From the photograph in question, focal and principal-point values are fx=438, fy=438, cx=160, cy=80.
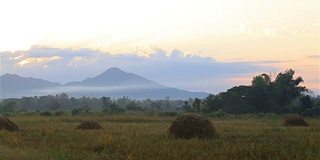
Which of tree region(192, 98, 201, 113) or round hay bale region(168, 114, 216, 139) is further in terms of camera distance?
tree region(192, 98, 201, 113)

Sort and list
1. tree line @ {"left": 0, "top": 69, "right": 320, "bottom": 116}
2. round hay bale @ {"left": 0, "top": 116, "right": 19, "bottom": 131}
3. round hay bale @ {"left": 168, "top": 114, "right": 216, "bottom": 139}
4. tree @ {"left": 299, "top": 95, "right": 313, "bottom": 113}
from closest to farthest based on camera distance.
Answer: round hay bale @ {"left": 168, "top": 114, "right": 216, "bottom": 139} < round hay bale @ {"left": 0, "top": 116, "right": 19, "bottom": 131} < tree @ {"left": 299, "top": 95, "right": 313, "bottom": 113} < tree line @ {"left": 0, "top": 69, "right": 320, "bottom": 116}

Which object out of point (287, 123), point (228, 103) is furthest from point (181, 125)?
point (228, 103)

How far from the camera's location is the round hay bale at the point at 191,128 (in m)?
15.1

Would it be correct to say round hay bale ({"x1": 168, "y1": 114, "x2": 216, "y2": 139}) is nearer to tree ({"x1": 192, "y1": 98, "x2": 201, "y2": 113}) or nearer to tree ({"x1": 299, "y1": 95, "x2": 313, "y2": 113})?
tree ({"x1": 299, "y1": 95, "x2": 313, "y2": 113})

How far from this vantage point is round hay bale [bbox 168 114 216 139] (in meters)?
15.1

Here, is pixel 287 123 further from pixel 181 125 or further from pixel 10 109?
pixel 10 109

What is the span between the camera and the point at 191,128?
15125 mm

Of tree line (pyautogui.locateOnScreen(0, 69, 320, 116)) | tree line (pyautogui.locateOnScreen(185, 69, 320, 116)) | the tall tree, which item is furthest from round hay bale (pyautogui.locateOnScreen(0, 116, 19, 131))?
the tall tree

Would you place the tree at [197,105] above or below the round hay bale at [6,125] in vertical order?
above

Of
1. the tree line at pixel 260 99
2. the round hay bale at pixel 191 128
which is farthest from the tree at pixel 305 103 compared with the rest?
the round hay bale at pixel 191 128

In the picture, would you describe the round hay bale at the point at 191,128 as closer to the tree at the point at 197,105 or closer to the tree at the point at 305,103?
the tree at the point at 305,103

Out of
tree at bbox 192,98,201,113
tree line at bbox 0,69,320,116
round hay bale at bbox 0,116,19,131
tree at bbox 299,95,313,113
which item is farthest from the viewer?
tree at bbox 192,98,201,113

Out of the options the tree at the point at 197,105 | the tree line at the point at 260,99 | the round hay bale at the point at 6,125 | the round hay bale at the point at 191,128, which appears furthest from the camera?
the tree at the point at 197,105

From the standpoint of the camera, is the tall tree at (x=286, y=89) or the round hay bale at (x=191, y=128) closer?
the round hay bale at (x=191, y=128)
